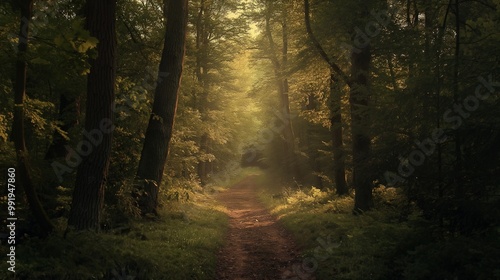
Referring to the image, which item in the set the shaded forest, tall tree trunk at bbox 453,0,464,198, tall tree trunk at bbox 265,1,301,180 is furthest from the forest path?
tall tree trunk at bbox 265,1,301,180

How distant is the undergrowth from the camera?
5219mm

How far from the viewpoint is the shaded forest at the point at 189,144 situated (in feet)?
18.6

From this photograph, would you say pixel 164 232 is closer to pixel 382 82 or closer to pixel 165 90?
pixel 165 90

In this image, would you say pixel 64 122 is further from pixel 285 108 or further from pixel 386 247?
pixel 285 108

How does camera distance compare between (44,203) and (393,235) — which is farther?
(44,203)

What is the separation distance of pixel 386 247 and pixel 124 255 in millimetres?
5166

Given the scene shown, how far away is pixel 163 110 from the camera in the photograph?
37.7 feet

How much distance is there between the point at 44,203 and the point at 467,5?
11.9 m

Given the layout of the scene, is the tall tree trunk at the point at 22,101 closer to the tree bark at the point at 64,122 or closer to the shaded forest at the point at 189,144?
the shaded forest at the point at 189,144

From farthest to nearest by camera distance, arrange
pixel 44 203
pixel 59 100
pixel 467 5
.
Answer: pixel 59 100, pixel 467 5, pixel 44 203

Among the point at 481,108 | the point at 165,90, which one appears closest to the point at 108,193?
the point at 165,90

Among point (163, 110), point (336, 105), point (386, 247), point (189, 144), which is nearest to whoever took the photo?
point (386, 247)

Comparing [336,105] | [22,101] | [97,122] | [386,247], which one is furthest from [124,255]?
[336,105]

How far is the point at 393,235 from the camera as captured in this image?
297 inches
